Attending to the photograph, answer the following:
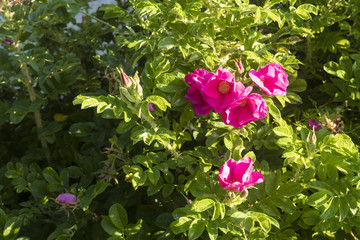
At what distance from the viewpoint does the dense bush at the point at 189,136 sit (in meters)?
1.15

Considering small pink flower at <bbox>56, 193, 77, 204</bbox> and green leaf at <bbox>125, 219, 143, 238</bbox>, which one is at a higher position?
green leaf at <bbox>125, 219, 143, 238</bbox>

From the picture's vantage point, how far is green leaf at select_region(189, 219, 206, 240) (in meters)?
1.07

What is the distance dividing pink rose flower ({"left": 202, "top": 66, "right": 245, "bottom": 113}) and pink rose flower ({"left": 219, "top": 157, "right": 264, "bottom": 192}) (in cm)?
15

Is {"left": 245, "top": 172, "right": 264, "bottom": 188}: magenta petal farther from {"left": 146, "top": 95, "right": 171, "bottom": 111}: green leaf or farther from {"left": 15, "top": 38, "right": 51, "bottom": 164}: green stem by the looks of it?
{"left": 15, "top": 38, "right": 51, "bottom": 164}: green stem

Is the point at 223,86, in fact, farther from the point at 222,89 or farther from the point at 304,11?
the point at 304,11

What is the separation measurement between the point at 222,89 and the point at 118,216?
57cm

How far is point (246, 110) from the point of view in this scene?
3.58 ft

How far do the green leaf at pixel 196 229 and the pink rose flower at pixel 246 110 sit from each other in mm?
269

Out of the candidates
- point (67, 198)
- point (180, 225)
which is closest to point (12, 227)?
point (67, 198)

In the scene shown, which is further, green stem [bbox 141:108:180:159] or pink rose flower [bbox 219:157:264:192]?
green stem [bbox 141:108:180:159]

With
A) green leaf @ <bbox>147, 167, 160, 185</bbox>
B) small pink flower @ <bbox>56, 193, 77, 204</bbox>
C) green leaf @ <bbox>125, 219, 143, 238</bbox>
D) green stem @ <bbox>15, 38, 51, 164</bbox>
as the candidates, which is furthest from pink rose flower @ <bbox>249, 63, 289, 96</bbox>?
green stem @ <bbox>15, 38, 51, 164</bbox>

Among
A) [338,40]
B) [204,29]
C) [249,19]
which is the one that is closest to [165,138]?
[204,29]

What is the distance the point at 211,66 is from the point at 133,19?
47cm

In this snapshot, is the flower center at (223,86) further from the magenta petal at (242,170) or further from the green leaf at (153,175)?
the green leaf at (153,175)
